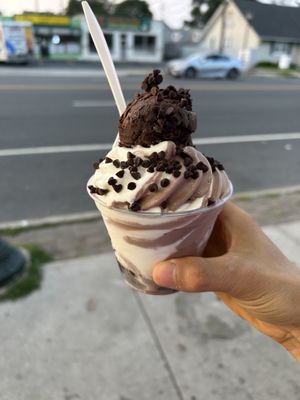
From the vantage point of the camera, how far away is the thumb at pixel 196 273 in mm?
1504

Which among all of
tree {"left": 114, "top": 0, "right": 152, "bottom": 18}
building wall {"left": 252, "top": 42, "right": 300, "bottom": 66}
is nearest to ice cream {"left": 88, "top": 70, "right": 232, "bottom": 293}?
building wall {"left": 252, "top": 42, "right": 300, "bottom": 66}

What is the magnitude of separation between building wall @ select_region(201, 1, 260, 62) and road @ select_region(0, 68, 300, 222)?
55.7 feet

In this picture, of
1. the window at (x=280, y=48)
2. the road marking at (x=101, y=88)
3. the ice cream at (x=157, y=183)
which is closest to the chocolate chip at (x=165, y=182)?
the ice cream at (x=157, y=183)

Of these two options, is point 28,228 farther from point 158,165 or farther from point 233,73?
point 233,73

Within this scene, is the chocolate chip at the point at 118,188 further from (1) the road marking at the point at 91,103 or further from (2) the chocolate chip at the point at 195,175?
(1) the road marking at the point at 91,103

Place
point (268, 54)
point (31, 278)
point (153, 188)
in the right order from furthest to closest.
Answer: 1. point (268, 54)
2. point (31, 278)
3. point (153, 188)

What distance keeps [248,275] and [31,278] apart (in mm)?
2458

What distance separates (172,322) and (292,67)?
110 feet

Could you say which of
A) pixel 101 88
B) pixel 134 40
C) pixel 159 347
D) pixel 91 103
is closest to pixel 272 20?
pixel 101 88

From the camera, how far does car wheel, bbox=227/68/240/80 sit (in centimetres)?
2112

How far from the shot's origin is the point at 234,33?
31.6 metres

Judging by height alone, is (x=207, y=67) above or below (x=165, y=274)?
above

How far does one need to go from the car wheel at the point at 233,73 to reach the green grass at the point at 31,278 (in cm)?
→ 1970

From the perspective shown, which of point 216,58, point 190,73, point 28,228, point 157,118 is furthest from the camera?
point 216,58
